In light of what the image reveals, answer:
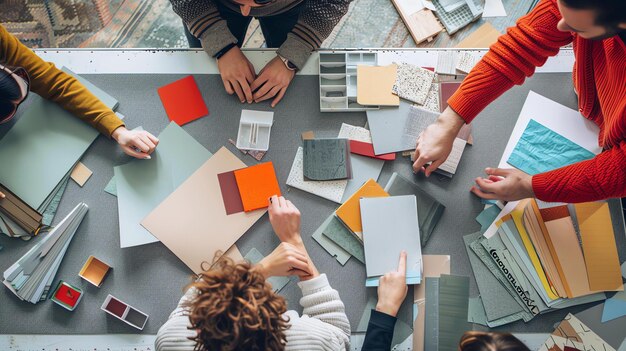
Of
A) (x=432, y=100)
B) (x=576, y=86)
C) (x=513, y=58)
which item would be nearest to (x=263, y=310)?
(x=432, y=100)

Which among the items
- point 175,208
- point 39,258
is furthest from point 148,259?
point 39,258

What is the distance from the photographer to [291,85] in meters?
1.31

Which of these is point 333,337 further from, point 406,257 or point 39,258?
point 39,258

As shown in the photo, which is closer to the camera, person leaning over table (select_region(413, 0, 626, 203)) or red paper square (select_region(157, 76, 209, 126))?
person leaning over table (select_region(413, 0, 626, 203))

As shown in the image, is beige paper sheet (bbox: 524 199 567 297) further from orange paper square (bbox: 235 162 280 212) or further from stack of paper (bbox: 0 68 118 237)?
stack of paper (bbox: 0 68 118 237)

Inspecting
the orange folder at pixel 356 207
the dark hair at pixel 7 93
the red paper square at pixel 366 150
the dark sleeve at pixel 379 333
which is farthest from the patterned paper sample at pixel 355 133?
the dark hair at pixel 7 93

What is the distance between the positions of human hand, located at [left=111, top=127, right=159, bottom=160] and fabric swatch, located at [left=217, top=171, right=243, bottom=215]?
0.62 ft

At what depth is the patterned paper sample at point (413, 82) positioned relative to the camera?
1.29 meters

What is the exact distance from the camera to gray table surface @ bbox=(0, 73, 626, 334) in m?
1.18

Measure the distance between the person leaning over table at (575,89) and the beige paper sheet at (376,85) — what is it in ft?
0.47

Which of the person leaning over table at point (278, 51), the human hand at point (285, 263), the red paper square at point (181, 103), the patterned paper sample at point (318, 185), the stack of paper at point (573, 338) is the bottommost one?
the stack of paper at point (573, 338)

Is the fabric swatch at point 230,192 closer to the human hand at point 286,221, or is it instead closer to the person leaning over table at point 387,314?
the human hand at point 286,221

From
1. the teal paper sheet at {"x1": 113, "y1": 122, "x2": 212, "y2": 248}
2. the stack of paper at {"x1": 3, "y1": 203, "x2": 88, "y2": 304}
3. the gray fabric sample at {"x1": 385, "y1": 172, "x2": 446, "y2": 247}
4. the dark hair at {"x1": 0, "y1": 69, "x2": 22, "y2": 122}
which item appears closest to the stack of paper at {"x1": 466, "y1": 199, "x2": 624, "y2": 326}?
the gray fabric sample at {"x1": 385, "y1": 172, "x2": 446, "y2": 247}

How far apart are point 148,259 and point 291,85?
1.95 feet
